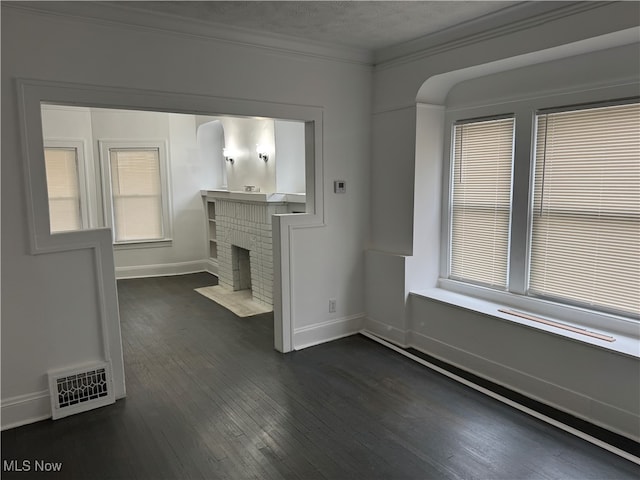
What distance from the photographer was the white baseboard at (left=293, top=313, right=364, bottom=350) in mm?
4109

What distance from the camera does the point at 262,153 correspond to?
5785 millimetres

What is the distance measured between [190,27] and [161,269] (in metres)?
4.92

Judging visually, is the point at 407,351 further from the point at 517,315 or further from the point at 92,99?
the point at 92,99

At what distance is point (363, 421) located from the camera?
9.51 ft

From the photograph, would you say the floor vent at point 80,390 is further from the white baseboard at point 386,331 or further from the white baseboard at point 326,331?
the white baseboard at point 386,331

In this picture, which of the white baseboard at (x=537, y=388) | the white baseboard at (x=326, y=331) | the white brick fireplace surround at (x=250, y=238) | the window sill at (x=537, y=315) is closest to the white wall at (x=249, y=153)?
the white brick fireplace surround at (x=250, y=238)

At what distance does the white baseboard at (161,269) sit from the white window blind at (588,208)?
562 cm

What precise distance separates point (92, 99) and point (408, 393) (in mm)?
2990

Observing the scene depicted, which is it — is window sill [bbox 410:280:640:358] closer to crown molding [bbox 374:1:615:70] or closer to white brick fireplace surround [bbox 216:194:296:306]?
crown molding [bbox 374:1:615:70]

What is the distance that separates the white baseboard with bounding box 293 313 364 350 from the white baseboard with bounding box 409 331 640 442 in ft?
2.15

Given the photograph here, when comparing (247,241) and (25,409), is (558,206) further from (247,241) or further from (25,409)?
(25,409)

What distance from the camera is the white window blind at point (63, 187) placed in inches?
260

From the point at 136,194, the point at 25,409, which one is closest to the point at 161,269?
the point at 136,194

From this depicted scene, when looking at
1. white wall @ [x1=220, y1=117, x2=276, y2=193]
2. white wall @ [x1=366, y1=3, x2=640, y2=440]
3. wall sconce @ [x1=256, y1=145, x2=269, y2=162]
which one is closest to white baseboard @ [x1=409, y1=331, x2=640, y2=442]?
white wall @ [x1=366, y1=3, x2=640, y2=440]
